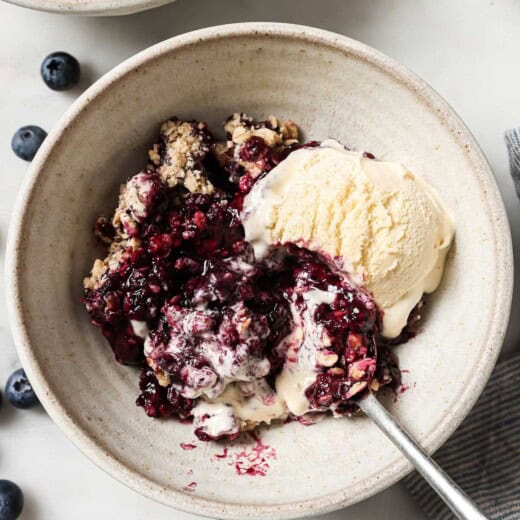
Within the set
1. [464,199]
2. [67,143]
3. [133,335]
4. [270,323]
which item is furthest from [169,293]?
[464,199]

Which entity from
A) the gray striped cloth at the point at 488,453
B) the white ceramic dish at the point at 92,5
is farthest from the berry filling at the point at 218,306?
the gray striped cloth at the point at 488,453

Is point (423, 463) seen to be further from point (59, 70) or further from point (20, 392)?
point (59, 70)

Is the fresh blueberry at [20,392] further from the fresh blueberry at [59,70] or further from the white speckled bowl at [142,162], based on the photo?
the fresh blueberry at [59,70]

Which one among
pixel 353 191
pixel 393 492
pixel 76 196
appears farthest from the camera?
pixel 393 492

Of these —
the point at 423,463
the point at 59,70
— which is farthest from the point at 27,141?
the point at 423,463

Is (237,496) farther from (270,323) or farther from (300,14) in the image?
(300,14)

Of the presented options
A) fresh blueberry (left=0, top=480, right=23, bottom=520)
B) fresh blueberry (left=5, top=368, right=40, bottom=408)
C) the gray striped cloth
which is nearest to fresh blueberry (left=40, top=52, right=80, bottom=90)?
fresh blueberry (left=5, top=368, right=40, bottom=408)
